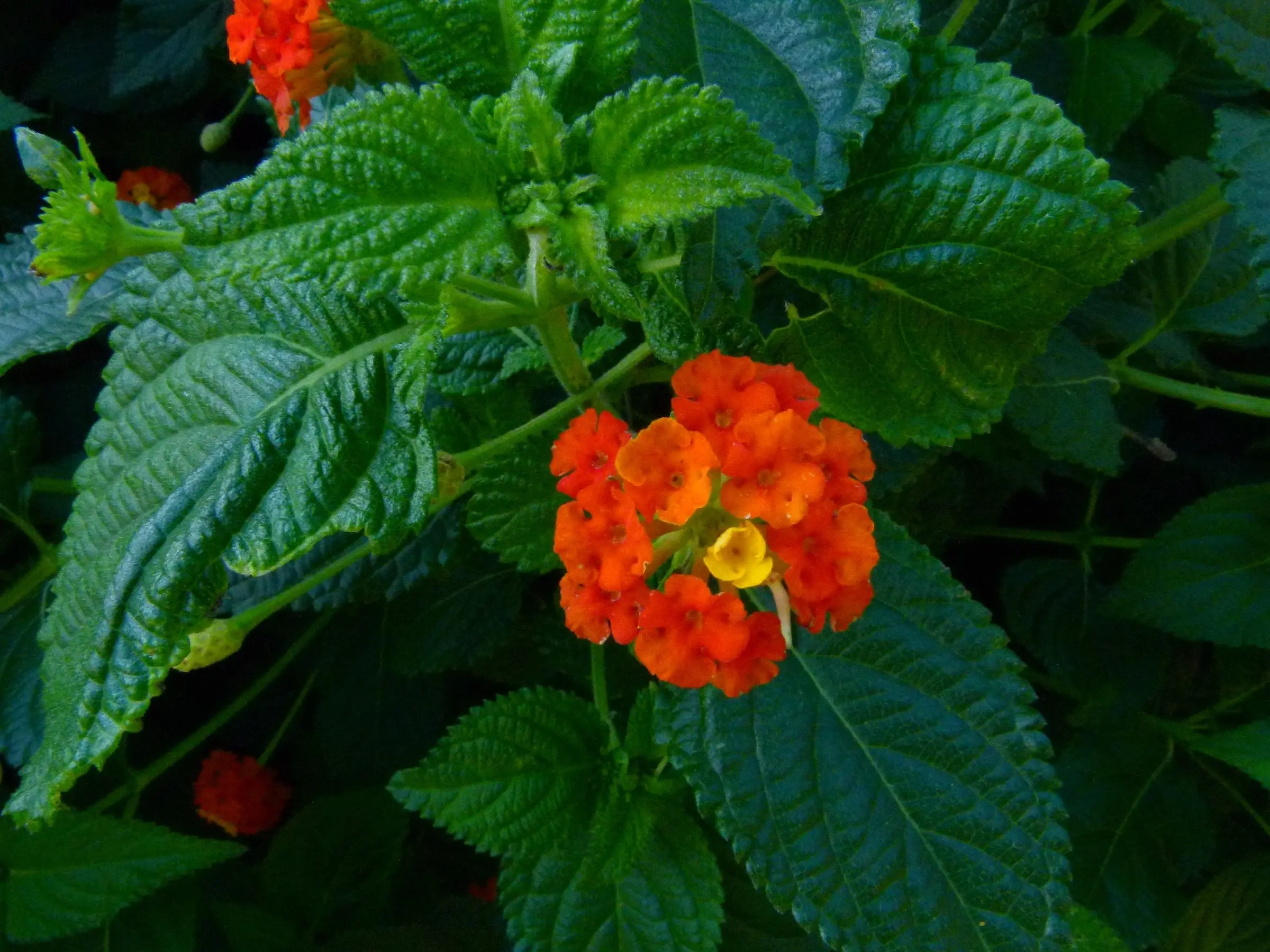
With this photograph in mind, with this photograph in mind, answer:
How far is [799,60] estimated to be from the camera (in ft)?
1.83

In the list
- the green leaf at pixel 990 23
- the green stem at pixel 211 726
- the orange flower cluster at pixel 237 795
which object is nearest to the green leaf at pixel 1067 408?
the green leaf at pixel 990 23

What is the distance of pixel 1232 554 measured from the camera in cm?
85

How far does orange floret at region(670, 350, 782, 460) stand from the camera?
0.54 m

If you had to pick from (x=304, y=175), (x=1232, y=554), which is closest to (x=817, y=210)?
(x=304, y=175)

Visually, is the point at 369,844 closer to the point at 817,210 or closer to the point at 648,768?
the point at 648,768

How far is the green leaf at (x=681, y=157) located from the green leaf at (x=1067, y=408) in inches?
14.1

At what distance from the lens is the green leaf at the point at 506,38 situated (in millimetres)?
534

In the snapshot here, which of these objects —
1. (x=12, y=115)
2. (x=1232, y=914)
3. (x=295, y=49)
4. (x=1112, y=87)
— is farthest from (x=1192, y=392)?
(x=12, y=115)

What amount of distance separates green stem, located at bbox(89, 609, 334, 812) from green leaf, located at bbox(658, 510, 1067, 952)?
0.48 m

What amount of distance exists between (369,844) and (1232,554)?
817 millimetres

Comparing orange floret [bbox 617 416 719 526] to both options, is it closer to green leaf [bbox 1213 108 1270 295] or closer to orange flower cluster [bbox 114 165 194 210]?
green leaf [bbox 1213 108 1270 295]

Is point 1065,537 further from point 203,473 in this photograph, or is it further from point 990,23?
point 203,473

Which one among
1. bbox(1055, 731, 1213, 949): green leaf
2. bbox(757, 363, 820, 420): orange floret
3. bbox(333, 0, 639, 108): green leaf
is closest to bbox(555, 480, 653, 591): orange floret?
bbox(757, 363, 820, 420): orange floret

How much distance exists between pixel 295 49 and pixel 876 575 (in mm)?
529
